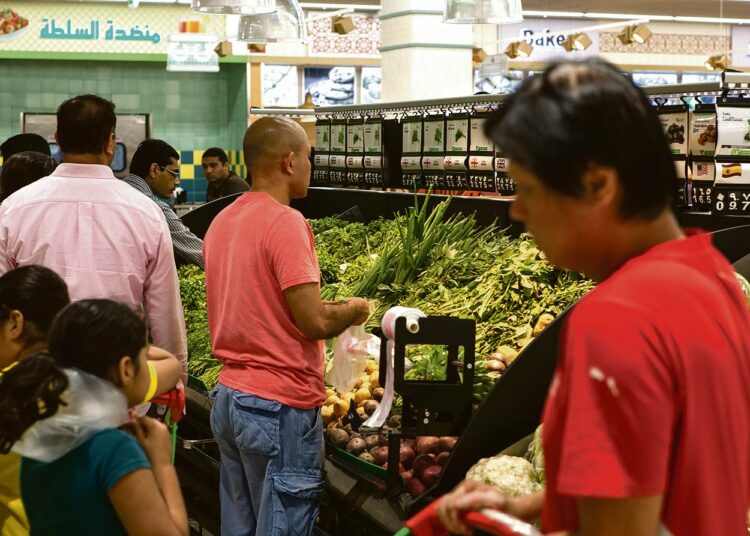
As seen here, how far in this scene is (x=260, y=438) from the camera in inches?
133

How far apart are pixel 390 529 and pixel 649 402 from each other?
89.2 inches

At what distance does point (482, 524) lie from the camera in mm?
1427

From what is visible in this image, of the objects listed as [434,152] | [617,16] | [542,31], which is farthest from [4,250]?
[617,16]

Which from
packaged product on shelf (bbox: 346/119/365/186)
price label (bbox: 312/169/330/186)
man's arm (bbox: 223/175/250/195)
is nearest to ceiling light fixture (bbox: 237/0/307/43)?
packaged product on shelf (bbox: 346/119/365/186)

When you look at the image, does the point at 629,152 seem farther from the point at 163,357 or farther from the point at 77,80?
the point at 77,80

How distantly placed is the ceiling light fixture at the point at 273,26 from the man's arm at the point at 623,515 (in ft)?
19.7

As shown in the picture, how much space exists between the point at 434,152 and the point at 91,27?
421 inches

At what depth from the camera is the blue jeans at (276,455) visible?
133 inches

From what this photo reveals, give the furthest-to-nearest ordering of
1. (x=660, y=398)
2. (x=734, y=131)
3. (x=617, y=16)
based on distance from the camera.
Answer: (x=617, y=16), (x=734, y=131), (x=660, y=398)

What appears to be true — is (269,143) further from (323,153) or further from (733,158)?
(323,153)

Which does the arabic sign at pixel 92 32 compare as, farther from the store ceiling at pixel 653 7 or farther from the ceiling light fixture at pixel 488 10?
the ceiling light fixture at pixel 488 10

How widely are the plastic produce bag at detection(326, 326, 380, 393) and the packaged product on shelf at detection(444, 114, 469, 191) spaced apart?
6.17ft

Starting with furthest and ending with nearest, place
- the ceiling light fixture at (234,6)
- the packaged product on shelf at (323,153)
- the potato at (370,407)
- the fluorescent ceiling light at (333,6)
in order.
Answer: the fluorescent ceiling light at (333,6) → the packaged product on shelf at (323,153) → the ceiling light fixture at (234,6) → the potato at (370,407)

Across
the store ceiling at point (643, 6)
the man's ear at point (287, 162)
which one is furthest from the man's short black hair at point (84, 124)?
the store ceiling at point (643, 6)
